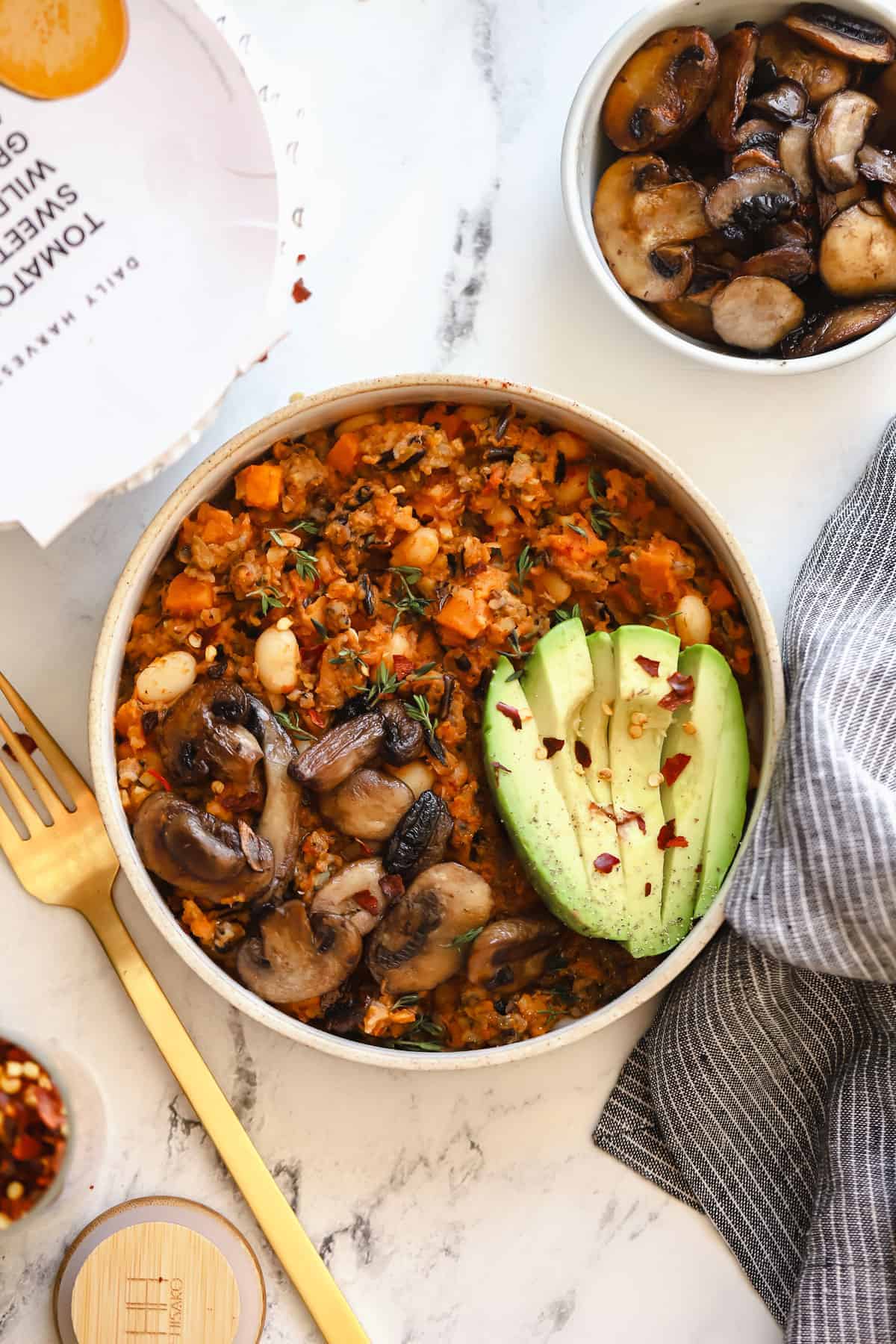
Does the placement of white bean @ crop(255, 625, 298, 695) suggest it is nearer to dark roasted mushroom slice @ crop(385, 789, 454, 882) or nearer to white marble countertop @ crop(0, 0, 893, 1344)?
dark roasted mushroom slice @ crop(385, 789, 454, 882)

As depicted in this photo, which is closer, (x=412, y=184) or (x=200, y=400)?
(x=200, y=400)

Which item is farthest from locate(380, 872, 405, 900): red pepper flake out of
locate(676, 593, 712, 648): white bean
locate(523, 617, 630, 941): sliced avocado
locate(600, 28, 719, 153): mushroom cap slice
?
locate(600, 28, 719, 153): mushroom cap slice

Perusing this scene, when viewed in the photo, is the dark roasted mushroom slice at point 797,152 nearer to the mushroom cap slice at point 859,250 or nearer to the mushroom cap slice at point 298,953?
the mushroom cap slice at point 859,250

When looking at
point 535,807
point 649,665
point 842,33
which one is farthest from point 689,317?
point 535,807

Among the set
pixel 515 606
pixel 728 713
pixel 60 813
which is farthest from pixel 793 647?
pixel 60 813

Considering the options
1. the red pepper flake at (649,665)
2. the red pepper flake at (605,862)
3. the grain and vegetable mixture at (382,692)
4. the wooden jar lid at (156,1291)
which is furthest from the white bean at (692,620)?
the wooden jar lid at (156,1291)

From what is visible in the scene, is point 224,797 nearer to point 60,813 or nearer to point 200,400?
point 60,813
